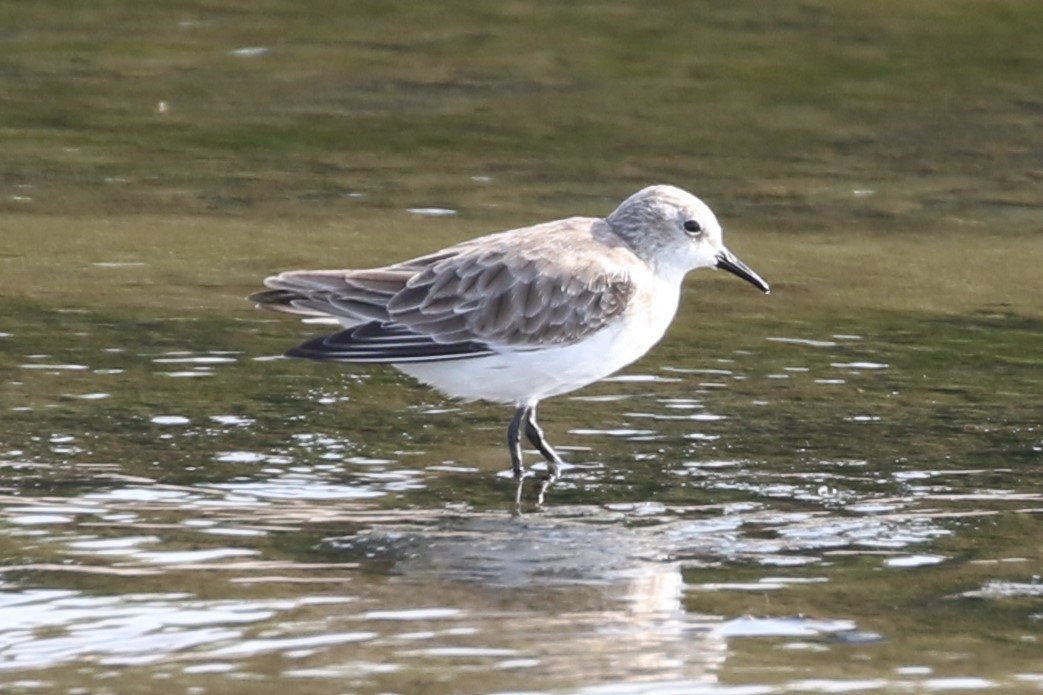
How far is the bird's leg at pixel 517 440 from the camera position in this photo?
7438 millimetres

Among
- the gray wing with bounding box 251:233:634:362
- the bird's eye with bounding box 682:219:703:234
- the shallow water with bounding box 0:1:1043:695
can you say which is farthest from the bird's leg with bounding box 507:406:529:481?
the bird's eye with bounding box 682:219:703:234

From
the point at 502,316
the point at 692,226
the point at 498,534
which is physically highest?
the point at 692,226

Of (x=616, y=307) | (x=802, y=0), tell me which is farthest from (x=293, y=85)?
(x=616, y=307)

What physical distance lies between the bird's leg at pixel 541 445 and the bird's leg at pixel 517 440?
25mm

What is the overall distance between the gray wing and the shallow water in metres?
0.44

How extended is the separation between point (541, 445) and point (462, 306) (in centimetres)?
63

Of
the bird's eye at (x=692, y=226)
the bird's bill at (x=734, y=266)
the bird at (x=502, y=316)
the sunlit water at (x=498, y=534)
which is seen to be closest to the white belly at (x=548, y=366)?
the bird at (x=502, y=316)

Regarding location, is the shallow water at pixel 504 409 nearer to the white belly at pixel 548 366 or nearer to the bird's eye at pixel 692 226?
the white belly at pixel 548 366

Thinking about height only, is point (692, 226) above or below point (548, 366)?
above

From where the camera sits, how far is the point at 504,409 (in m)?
8.64

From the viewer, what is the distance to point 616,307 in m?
7.64

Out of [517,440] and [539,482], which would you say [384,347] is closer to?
[517,440]

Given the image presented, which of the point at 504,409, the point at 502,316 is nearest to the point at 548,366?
the point at 502,316

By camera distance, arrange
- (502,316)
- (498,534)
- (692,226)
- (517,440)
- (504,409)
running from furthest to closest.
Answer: (504,409) < (692,226) < (502,316) < (517,440) < (498,534)
